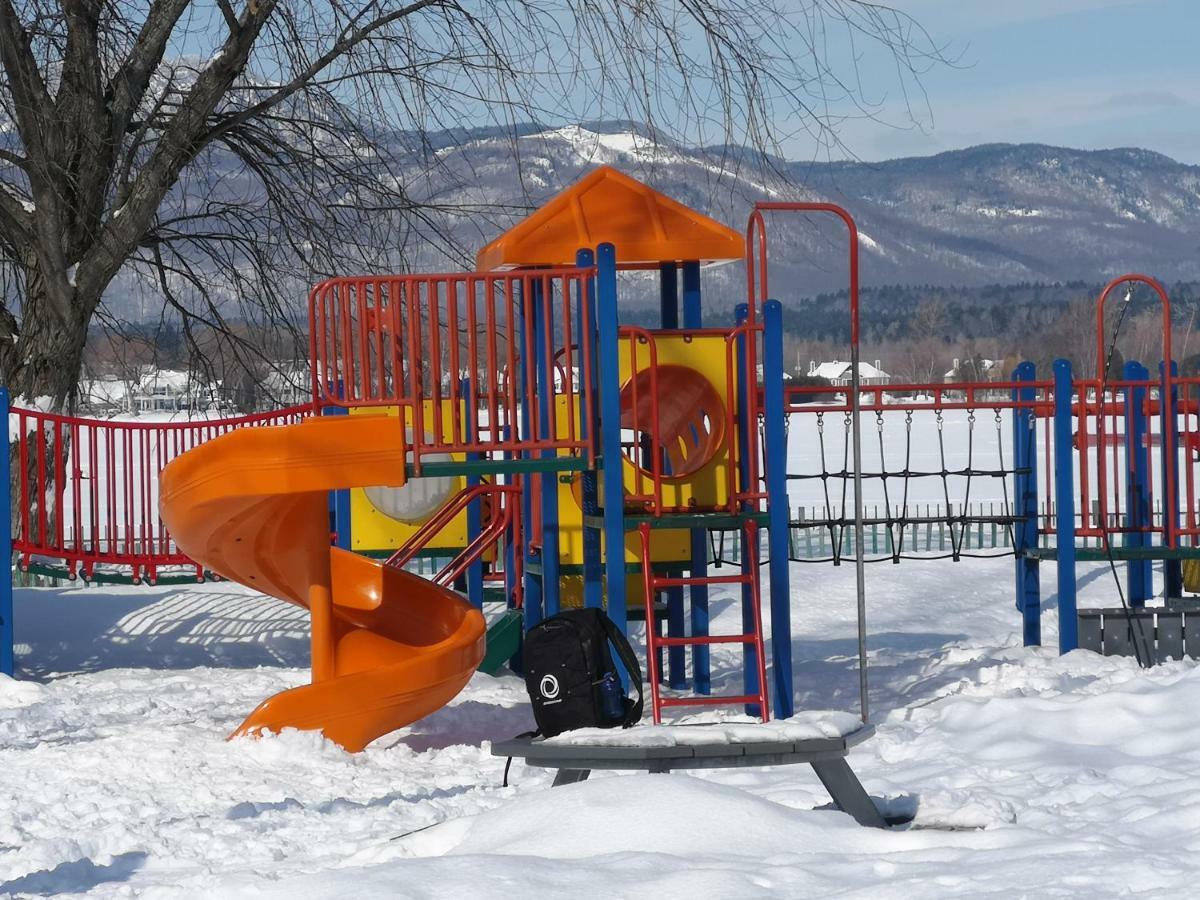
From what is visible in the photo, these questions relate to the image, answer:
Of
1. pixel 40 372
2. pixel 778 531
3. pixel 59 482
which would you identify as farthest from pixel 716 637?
pixel 40 372

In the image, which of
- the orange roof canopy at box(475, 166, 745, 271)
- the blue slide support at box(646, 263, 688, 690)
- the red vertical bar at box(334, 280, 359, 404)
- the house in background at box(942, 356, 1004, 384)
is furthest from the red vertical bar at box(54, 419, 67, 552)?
the house in background at box(942, 356, 1004, 384)

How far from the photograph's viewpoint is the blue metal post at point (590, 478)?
26.2 ft

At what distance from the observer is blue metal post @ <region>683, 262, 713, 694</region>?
965 centimetres

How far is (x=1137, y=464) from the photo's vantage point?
1052 centimetres

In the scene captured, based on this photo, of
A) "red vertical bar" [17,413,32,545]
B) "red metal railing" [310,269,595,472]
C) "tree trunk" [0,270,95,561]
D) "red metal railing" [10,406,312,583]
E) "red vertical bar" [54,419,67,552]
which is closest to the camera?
"red metal railing" [310,269,595,472]

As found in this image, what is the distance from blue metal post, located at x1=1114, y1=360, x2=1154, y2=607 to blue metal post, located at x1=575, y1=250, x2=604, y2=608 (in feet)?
12.6

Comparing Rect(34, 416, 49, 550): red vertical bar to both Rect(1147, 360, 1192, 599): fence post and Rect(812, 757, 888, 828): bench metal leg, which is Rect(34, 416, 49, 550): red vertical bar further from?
Rect(1147, 360, 1192, 599): fence post

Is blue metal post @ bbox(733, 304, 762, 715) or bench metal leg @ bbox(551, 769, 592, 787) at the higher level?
blue metal post @ bbox(733, 304, 762, 715)

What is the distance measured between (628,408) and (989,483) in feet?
109

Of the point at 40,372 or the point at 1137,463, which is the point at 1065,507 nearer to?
the point at 1137,463

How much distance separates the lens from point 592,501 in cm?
848

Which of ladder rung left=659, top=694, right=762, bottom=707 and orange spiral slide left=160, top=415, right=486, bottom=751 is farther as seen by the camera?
ladder rung left=659, top=694, right=762, bottom=707

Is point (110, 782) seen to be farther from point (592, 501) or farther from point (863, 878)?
point (863, 878)

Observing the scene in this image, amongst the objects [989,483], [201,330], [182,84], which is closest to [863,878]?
[182,84]
